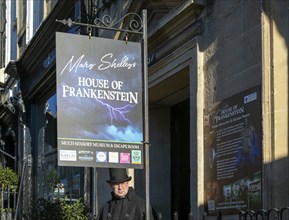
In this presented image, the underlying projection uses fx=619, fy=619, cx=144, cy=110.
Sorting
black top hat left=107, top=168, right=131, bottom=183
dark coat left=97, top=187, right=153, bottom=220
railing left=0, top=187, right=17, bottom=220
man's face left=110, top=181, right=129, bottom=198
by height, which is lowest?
railing left=0, top=187, right=17, bottom=220

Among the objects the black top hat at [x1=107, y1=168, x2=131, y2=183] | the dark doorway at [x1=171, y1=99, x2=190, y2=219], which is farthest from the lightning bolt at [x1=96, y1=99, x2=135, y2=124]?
the dark doorway at [x1=171, y1=99, x2=190, y2=219]

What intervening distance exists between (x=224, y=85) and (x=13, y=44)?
1531 cm

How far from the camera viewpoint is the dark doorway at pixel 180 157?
12438 mm

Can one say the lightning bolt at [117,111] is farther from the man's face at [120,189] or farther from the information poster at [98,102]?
the man's face at [120,189]

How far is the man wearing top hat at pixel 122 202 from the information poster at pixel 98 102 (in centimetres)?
15

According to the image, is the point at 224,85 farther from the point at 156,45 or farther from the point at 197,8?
the point at 156,45

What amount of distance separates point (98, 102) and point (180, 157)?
630cm

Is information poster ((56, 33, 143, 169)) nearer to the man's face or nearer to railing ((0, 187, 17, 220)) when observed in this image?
the man's face

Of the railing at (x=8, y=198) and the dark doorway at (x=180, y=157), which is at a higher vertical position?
the dark doorway at (x=180, y=157)

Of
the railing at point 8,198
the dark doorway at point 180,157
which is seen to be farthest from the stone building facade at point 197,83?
the railing at point 8,198

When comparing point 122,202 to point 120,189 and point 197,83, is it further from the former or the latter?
point 197,83

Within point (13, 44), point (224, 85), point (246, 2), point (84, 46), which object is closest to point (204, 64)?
point (224, 85)

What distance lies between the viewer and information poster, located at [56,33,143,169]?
6391mm

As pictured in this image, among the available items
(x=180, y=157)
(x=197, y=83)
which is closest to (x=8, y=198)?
(x=180, y=157)
